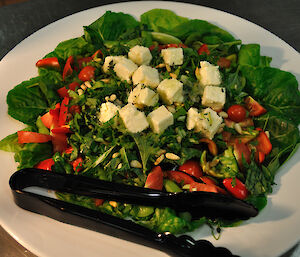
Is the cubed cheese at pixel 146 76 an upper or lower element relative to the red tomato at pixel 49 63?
lower

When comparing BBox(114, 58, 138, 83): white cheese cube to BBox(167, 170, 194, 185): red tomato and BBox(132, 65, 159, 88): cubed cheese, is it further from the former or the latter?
BBox(167, 170, 194, 185): red tomato

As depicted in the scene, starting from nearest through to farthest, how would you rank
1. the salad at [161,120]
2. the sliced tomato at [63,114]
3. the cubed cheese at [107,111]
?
1. the salad at [161,120]
2. the cubed cheese at [107,111]
3. the sliced tomato at [63,114]

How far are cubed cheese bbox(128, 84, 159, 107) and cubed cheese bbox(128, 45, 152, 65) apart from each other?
34 centimetres

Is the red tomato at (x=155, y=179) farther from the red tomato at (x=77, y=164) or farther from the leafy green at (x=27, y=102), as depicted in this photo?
the leafy green at (x=27, y=102)

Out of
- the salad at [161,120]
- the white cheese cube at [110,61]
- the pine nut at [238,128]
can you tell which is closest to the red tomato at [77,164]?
the salad at [161,120]

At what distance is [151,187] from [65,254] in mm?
712

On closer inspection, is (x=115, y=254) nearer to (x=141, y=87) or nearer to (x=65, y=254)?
(x=65, y=254)

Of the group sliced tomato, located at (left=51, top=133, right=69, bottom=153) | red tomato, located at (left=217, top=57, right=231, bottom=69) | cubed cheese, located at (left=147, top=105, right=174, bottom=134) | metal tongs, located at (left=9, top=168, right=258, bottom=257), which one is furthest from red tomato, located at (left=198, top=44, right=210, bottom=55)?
metal tongs, located at (left=9, top=168, right=258, bottom=257)

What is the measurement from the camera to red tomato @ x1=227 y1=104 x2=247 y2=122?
3.00 m

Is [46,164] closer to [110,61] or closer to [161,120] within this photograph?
[161,120]

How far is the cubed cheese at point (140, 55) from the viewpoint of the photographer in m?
3.20

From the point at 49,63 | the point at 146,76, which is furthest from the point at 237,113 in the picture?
the point at 49,63

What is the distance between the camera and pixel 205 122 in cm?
278

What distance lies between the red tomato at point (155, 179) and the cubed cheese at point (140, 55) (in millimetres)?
1015
